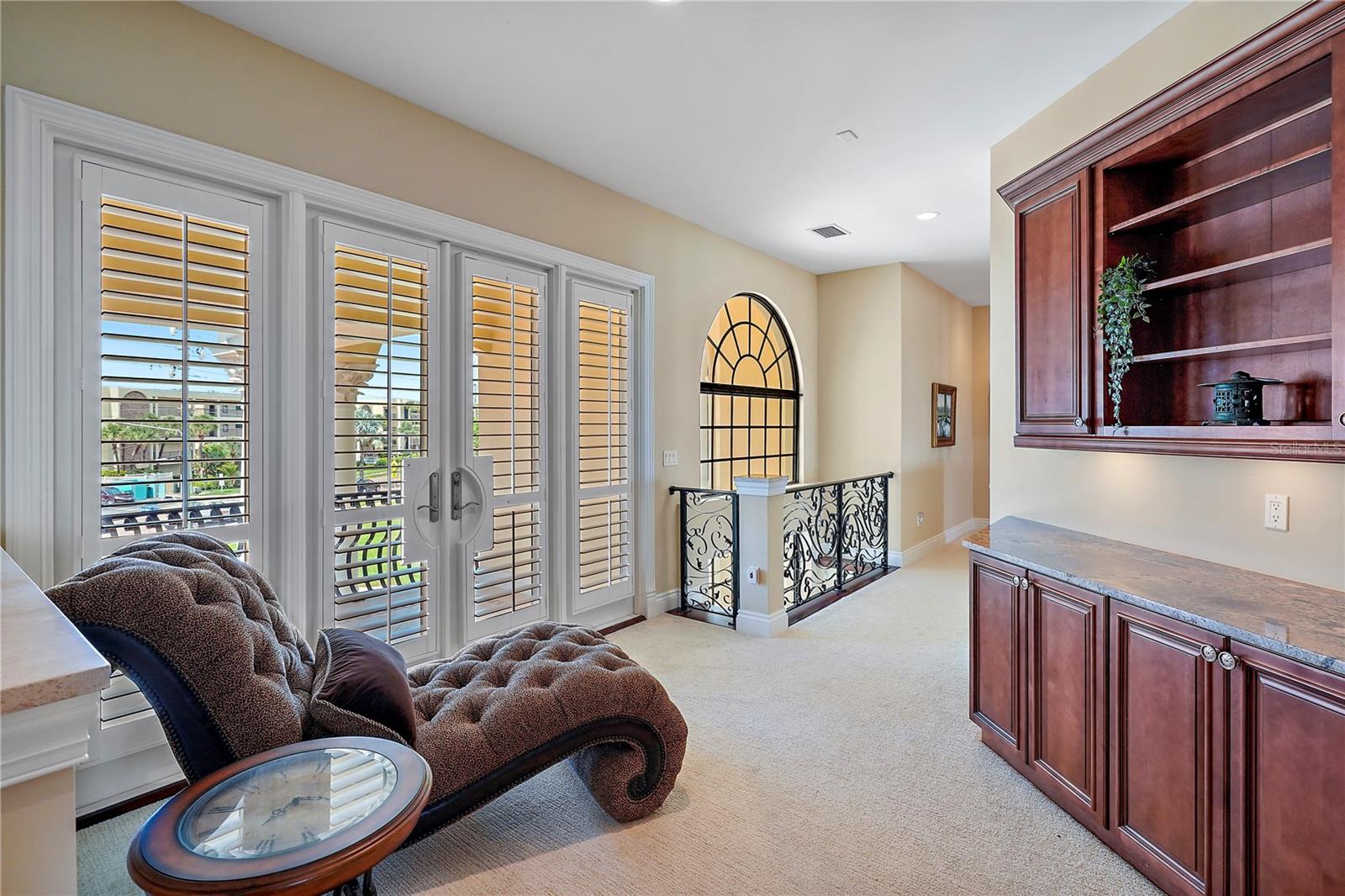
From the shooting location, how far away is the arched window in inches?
212

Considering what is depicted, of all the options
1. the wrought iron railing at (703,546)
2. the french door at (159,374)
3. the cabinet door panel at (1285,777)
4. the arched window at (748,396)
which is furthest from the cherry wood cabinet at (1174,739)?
the arched window at (748,396)

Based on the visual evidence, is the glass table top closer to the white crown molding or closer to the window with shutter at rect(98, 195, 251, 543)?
the white crown molding

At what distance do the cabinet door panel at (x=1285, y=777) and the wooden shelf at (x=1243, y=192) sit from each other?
1.36m

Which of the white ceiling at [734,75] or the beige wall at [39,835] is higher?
the white ceiling at [734,75]

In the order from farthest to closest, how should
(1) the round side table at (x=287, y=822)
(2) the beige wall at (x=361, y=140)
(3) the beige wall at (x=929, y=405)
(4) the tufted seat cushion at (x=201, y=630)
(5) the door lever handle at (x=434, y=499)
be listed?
(3) the beige wall at (x=929, y=405) < (5) the door lever handle at (x=434, y=499) < (2) the beige wall at (x=361, y=140) < (4) the tufted seat cushion at (x=201, y=630) < (1) the round side table at (x=287, y=822)

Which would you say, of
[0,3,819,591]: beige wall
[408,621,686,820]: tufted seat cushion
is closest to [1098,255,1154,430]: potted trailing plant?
[408,621,686,820]: tufted seat cushion

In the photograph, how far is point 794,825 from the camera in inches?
84.7

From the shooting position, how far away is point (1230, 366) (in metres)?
2.22

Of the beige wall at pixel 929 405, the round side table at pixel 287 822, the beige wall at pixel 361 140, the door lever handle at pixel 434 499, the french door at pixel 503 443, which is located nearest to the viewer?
the round side table at pixel 287 822

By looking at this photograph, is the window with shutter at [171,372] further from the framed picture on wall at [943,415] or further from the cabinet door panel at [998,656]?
the framed picture on wall at [943,415]

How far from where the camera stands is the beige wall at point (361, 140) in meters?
2.15

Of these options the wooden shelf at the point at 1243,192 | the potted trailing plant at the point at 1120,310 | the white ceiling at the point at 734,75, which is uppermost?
the white ceiling at the point at 734,75

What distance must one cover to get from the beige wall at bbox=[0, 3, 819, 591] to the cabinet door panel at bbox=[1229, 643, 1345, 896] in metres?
3.38

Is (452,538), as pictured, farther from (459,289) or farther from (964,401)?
(964,401)
